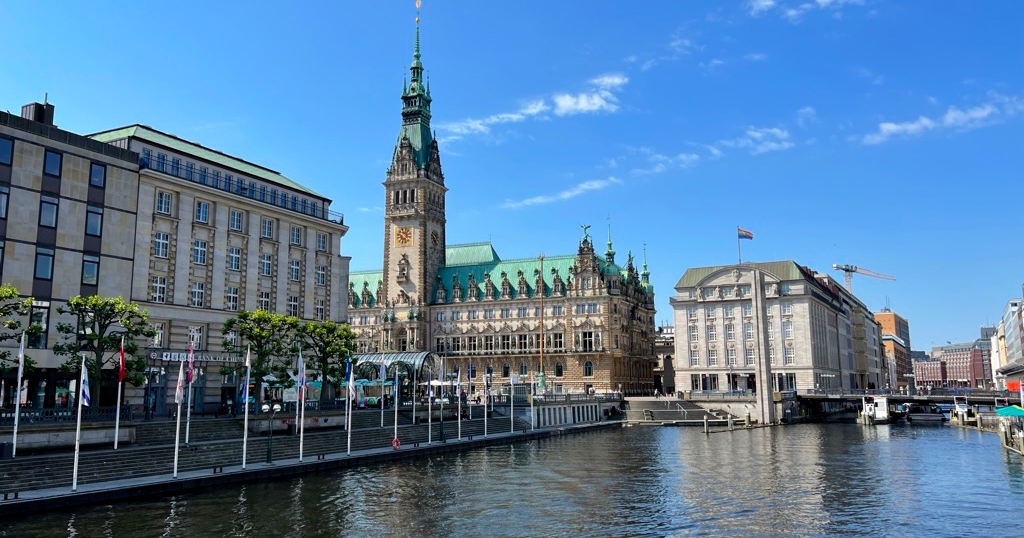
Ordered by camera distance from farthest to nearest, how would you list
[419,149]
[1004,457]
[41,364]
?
[419,149] < [1004,457] < [41,364]

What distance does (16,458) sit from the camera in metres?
46.5

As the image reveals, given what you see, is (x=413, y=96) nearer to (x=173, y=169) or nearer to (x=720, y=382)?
(x=720, y=382)

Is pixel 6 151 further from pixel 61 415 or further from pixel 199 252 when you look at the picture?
pixel 61 415

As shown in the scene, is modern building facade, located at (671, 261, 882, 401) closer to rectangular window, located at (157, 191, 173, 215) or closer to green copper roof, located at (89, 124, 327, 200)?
green copper roof, located at (89, 124, 327, 200)

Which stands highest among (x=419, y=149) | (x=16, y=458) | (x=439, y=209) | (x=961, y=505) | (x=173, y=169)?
(x=419, y=149)

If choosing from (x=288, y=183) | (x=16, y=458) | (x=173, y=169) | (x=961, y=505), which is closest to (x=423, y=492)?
(x=16, y=458)

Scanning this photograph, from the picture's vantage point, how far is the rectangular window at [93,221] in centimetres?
6788

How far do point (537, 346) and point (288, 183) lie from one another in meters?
78.3

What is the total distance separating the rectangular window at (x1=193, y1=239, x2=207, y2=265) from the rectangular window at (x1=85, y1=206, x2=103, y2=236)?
407 inches

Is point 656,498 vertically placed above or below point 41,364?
below

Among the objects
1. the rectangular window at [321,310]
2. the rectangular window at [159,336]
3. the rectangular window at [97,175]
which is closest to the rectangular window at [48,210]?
the rectangular window at [97,175]

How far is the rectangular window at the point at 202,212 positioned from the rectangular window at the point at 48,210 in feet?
48.8

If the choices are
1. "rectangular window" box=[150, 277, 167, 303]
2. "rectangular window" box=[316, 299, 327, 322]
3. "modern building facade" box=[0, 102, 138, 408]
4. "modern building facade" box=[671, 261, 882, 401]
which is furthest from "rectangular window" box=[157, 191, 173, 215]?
"modern building facade" box=[671, 261, 882, 401]

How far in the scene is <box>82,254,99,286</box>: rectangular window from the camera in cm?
6750
